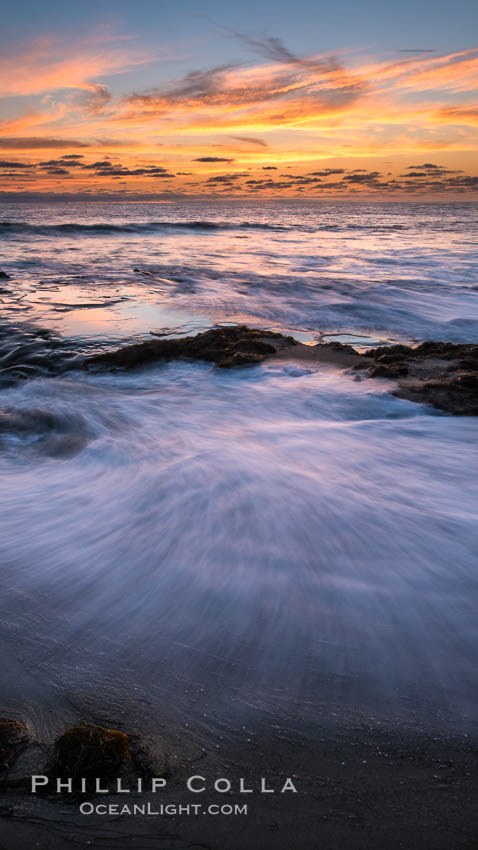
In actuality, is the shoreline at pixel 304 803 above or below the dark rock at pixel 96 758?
below

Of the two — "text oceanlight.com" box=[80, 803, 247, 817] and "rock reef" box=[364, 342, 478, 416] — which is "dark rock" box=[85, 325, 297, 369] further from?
"text oceanlight.com" box=[80, 803, 247, 817]

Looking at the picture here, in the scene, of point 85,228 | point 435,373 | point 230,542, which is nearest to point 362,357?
point 435,373

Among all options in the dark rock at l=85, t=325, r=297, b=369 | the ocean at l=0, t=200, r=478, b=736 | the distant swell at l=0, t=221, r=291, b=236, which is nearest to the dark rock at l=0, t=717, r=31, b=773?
the ocean at l=0, t=200, r=478, b=736

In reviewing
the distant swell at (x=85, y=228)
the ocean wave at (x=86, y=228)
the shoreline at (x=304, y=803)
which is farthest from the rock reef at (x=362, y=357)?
the distant swell at (x=85, y=228)

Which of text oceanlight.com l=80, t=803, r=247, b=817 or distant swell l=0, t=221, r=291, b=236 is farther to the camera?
distant swell l=0, t=221, r=291, b=236

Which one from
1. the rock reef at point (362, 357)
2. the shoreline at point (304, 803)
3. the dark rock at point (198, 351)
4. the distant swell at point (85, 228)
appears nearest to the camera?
the shoreline at point (304, 803)

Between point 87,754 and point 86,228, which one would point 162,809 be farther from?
point 86,228

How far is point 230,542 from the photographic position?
3.15 m

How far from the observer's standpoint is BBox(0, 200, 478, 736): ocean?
209 centimetres

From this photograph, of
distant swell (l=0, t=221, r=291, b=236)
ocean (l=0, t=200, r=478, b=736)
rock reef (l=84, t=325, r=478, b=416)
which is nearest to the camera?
ocean (l=0, t=200, r=478, b=736)

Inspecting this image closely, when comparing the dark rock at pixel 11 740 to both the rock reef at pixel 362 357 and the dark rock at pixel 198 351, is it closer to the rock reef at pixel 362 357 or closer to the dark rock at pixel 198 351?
the rock reef at pixel 362 357

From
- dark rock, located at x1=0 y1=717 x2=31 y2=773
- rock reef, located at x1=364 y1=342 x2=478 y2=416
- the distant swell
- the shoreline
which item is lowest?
the shoreline

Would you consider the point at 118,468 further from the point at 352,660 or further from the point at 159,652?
the point at 352,660

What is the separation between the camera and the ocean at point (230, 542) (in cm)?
209
